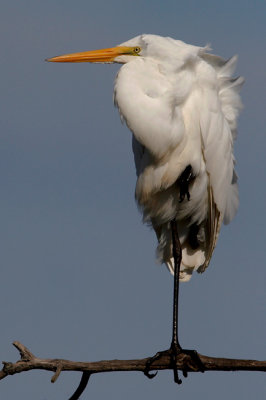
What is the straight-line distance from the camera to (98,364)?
5.49 metres

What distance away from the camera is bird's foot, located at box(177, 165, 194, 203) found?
6448 mm

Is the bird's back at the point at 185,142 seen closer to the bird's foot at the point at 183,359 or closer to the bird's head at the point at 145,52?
the bird's head at the point at 145,52

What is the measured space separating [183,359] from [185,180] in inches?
45.2

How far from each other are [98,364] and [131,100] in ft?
5.26

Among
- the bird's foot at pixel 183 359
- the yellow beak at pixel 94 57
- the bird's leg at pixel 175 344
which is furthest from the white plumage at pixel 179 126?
the bird's foot at pixel 183 359

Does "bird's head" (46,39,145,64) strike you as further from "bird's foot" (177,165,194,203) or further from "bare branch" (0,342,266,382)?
"bare branch" (0,342,266,382)

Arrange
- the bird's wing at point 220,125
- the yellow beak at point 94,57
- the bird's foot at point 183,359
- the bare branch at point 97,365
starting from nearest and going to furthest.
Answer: the bare branch at point 97,365, the bird's foot at point 183,359, the bird's wing at point 220,125, the yellow beak at point 94,57

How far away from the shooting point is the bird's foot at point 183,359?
601 cm

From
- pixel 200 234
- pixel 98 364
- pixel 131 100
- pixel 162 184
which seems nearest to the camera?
pixel 98 364

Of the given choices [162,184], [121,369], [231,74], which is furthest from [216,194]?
[121,369]

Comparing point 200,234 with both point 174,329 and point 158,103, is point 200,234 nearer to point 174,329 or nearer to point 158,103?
point 174,329

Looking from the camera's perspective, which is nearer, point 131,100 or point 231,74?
point 131,100

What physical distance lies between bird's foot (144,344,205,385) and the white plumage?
89 centimetres

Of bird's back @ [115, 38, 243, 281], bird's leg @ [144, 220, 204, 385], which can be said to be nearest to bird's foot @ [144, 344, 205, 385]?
bird's leg @ [144, 220, 204, 385]
